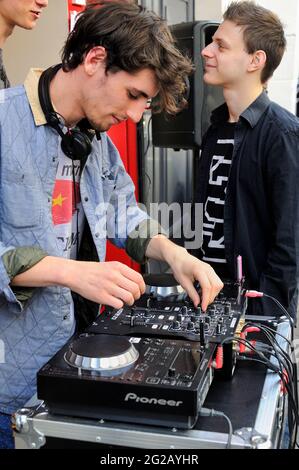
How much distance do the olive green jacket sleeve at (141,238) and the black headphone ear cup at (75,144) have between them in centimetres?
30

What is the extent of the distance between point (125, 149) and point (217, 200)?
1.32m

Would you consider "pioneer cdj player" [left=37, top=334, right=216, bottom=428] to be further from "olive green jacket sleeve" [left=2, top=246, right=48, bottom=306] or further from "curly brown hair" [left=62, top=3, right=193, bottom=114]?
"curly brown hair" [left=62, top=3, right=193, bottom=114]

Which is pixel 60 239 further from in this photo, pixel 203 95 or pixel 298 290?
pixel 203 95

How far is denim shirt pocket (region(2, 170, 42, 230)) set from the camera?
1092 millimetres

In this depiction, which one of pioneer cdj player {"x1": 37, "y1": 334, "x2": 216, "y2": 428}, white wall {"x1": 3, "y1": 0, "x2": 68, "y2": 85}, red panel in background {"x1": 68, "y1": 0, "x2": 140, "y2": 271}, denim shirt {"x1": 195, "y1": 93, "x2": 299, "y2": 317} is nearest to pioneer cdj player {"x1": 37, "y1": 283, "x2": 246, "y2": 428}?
pioneer cdj player {"x1": 37, "y1": 334, "x2": 216, "y2": 428}

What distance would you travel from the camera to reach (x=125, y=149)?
332 cm

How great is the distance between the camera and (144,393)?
2.63 feet

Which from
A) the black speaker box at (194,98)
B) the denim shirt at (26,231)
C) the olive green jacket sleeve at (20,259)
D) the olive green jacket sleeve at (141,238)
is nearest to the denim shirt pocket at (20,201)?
the denim shirt at (26,231)

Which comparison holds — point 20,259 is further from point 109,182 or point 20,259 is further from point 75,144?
point 109,182

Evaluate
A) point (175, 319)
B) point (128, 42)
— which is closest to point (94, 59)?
point (128, 42)

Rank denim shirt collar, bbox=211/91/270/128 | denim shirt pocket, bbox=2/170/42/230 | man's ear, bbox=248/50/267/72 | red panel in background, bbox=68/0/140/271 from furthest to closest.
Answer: red panel in background, bbox=68/0/140/271, man's ear, bbox=248/50/267/72, denim shirt collar, bbox=211/91/270/128, denim shirt pocket, bbox=2/170/42/230

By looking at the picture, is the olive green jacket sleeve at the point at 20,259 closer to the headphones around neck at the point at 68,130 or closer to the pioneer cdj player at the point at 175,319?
the pioneer cdj player at the point at 175,319
